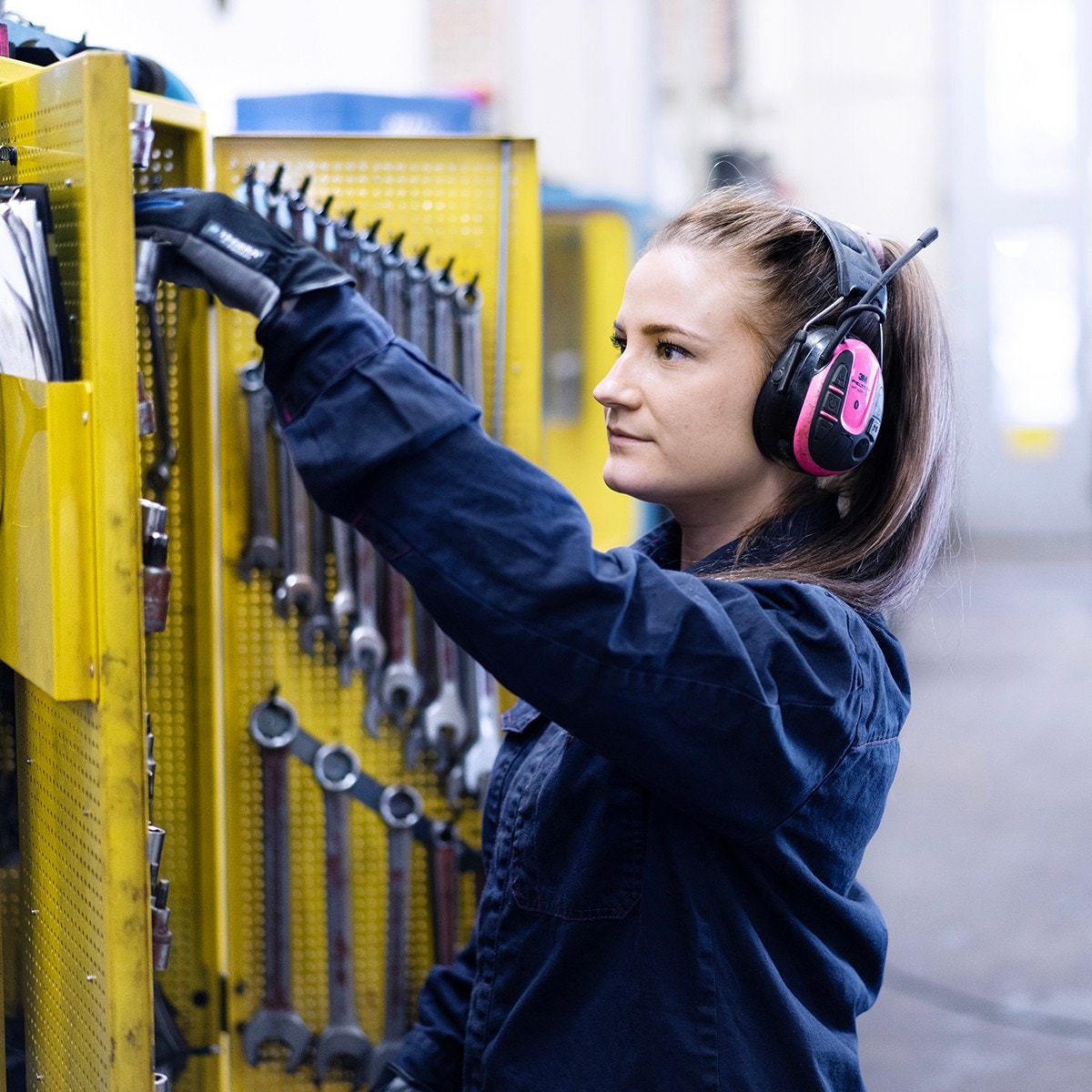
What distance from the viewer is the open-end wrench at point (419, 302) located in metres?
2.09

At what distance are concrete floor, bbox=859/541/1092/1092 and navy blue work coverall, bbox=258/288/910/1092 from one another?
0.50 metres

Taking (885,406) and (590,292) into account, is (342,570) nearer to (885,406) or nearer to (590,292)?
(885,406)

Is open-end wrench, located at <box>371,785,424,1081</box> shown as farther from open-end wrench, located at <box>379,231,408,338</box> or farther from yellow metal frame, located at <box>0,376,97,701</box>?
yellow metal frame, located at <box>0,376,97,701</box>

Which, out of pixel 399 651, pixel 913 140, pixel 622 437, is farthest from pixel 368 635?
pixel 913 140

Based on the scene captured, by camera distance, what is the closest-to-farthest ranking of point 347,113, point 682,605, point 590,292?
point 682,605
point 347,113
point 590,292

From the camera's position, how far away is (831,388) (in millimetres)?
1303

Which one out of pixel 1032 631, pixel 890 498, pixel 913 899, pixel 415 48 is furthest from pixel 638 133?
pixel 890 498

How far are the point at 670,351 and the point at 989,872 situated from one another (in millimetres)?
3922

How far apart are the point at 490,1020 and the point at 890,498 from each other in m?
0.68

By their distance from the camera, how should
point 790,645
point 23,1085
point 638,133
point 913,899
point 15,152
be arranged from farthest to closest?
point 638,133
point 913,899
point 23,1085
point 15,152
point 790,645

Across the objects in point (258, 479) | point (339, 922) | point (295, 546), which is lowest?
point (339, 922)

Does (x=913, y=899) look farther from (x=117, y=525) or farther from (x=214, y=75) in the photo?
(x=117, y=525)

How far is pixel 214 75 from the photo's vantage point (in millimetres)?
3379

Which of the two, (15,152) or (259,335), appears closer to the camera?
(259,335)
